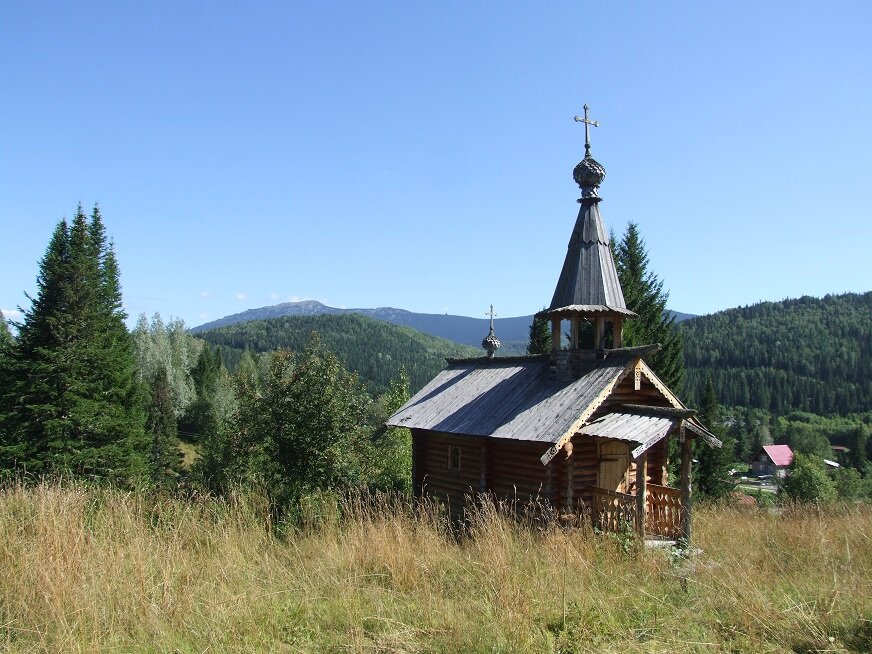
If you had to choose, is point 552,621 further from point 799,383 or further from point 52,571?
point 799,383

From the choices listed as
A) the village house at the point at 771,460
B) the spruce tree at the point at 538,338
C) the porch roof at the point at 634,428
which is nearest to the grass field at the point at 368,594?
the porch roof at the point at 634,428

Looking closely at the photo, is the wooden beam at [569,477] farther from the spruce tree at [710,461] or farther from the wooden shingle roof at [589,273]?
the spruce tree at [710,461]

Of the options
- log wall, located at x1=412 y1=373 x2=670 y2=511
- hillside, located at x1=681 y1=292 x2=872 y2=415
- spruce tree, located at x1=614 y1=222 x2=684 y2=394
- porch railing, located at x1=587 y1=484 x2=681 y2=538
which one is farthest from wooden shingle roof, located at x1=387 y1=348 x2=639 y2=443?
hillside, located at x1=681 y1=292 x2=872 y2=415

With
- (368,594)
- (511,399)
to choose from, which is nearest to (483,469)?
(511,399)

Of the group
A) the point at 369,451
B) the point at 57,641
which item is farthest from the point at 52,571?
the point at 369,451

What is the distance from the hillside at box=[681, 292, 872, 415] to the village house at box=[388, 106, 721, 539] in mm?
117094

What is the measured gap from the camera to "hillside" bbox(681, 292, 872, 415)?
13788cm

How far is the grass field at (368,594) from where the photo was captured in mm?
4902

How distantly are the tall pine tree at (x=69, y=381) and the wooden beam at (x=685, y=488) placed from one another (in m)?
21.1

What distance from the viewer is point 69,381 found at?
24.0 metres

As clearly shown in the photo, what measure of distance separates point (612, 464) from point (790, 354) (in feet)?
533

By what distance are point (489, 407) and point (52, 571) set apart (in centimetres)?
1106

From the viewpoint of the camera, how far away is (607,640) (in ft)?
16.6

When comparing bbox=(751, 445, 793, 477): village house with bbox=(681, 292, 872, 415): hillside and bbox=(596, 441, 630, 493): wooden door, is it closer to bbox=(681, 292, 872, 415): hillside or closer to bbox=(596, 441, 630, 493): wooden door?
bbox=(681, 292, 872, 415): hillside
